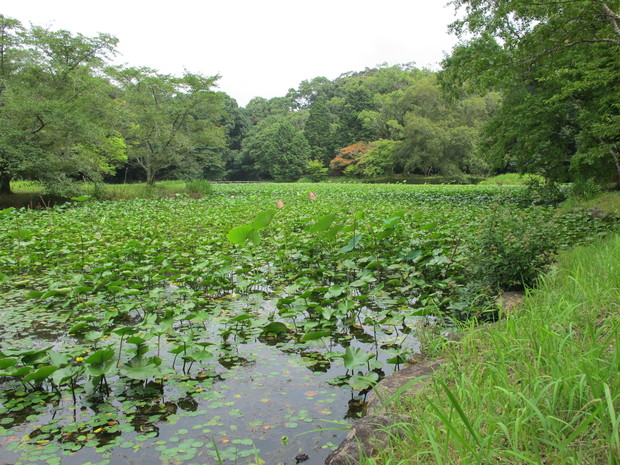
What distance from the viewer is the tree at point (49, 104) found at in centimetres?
1048

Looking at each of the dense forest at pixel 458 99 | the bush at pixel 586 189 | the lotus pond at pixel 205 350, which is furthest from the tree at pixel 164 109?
the bush at pixel 586 189

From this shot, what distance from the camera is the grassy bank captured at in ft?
3.85

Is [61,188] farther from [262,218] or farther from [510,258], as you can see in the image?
[510,258]

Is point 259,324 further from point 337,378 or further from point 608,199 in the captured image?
point 608,199

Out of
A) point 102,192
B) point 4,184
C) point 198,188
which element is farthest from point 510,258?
point 198,188

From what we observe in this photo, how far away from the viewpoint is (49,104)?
A: 10.6 m

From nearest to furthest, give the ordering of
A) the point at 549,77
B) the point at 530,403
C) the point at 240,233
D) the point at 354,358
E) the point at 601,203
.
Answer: the point at 530,403, the point at 354,358, the point at 240,233, the point at 549,77, the point at 601,203

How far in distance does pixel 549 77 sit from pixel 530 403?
7.19m

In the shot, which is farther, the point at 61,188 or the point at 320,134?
the point at 320,134

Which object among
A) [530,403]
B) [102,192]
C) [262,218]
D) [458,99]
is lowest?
[530,403]

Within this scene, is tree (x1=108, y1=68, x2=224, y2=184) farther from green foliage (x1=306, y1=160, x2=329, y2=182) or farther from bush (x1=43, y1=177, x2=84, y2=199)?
green foliage (x1=306, y1=160, x2=329, y2=182)

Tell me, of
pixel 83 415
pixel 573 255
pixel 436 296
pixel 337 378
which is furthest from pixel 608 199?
pixel 83 415

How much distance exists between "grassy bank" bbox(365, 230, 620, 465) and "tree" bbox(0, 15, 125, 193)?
11.7 m

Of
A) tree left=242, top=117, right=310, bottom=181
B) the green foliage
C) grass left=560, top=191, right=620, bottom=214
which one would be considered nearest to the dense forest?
grass left=560, top=191, right=620, bottom=214
